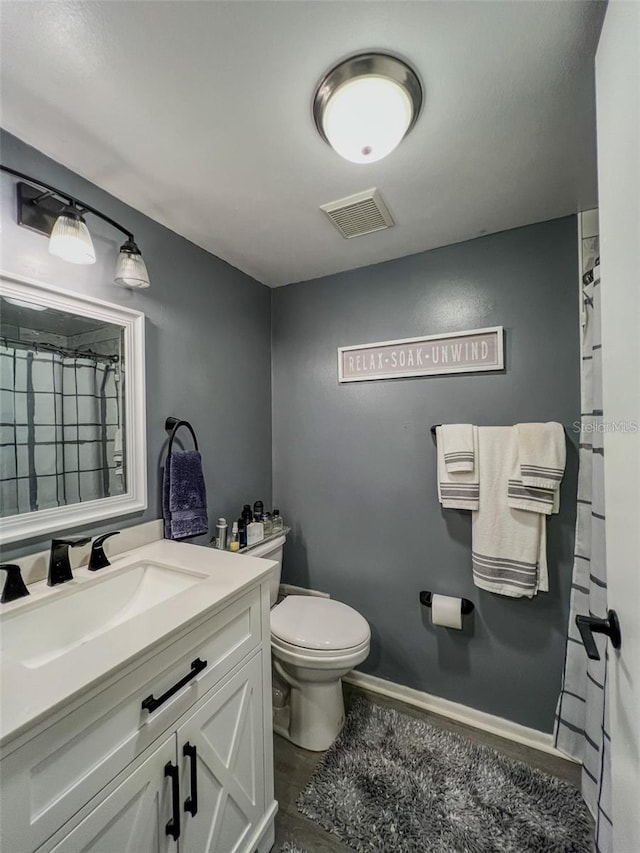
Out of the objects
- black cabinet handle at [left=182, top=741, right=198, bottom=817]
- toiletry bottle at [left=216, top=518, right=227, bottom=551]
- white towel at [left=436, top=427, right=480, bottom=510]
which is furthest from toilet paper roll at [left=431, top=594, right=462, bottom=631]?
black cabinet handle at [left=182, top=741, right=198, bottom=817]

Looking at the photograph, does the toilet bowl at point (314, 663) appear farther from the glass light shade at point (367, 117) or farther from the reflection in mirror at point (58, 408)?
the glass light shade at point (367, 117)

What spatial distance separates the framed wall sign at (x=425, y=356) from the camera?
159 centimetres

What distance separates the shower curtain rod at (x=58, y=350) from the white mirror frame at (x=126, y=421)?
2.7 inches

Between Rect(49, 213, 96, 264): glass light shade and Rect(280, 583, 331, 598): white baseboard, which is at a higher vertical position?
Rect(49, 213, 96, 264): glass light shade

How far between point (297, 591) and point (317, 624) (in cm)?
51

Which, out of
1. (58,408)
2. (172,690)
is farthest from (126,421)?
A: (172,690)

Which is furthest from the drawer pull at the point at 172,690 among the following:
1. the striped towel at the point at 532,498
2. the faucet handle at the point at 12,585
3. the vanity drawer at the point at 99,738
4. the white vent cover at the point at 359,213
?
the white vent cover at the point at 359,213

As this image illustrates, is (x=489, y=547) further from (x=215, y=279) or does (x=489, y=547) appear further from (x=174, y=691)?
(x=215, y=279)

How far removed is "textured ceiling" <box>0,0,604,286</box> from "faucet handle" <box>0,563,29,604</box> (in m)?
1.24

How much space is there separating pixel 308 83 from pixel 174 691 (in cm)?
153

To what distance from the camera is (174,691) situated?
0.80 m

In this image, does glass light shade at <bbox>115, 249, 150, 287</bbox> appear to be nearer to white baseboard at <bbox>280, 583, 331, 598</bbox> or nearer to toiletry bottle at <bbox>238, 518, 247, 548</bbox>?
toiletry bottle at <bbox>238, 518, 247, 548</bbox>

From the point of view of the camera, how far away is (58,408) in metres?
1.12

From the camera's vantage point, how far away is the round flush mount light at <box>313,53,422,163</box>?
0.82 m
